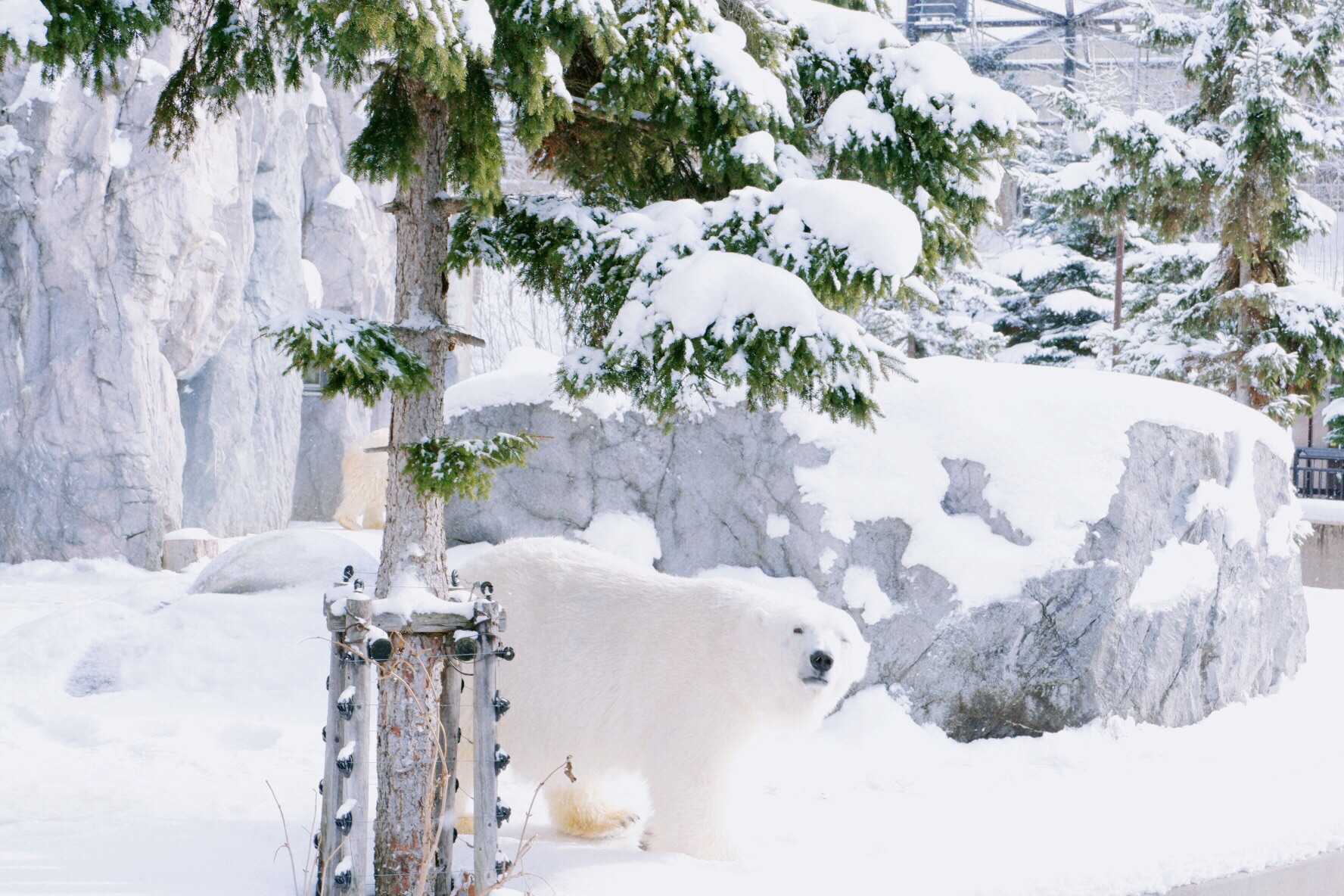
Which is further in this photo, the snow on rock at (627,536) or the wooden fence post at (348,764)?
the snow on rock at (627,536)

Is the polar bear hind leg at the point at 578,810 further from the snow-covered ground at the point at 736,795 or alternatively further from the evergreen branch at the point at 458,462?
the evergreen branch at the point at 458,462

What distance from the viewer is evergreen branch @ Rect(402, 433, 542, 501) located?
251 centimetres

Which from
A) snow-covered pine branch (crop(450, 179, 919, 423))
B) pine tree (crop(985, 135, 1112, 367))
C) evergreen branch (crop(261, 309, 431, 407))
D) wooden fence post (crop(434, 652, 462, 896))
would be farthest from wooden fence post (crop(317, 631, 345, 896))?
pine tree (crop(985, 135, 1112, 367))

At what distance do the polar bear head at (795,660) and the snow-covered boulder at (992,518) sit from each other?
1952 mm

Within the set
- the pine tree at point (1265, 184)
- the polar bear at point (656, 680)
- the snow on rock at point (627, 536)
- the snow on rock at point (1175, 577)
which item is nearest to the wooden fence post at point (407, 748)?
the polar bear at point (656, 680)

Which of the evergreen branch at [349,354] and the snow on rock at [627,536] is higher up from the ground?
the evergreen branch at [349,354]

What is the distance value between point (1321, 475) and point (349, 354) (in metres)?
16.0

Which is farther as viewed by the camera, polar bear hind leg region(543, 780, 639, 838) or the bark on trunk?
polar bear hind leg region(543, 780, 639, 838)

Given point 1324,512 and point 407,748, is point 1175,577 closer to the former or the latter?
point 407,748

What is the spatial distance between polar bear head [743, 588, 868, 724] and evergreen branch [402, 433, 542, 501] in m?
0.89

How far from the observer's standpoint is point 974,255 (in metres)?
3.41

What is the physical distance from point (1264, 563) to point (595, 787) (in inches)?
157

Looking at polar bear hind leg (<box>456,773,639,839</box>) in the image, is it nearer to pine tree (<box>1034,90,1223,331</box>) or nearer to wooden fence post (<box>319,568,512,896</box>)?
wooden fence post (<box>319,568,512,896</box>)

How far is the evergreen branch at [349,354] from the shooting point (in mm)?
2357
